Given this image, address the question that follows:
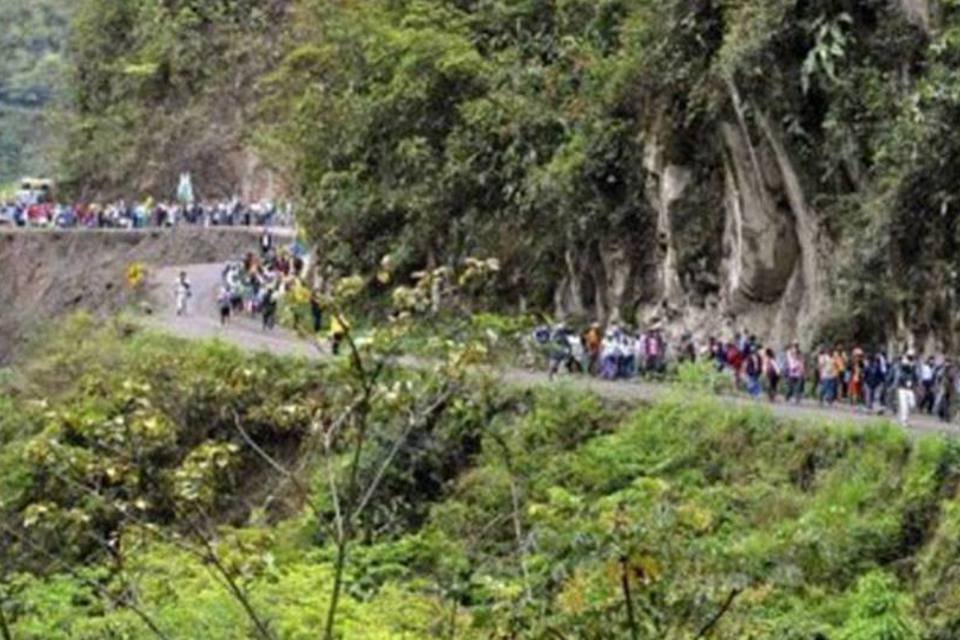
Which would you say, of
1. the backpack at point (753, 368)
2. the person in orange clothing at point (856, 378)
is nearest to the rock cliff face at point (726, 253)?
the backpack at point (753, 368)

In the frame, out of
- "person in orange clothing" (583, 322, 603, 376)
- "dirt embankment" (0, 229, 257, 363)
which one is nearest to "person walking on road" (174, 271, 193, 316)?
"dirt embankment" (0, 229, 257, 363)

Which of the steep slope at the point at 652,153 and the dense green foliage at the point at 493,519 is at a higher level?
the steep slope at the point at 652,153

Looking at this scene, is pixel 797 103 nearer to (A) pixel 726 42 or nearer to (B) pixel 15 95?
(A) pixel 726 42

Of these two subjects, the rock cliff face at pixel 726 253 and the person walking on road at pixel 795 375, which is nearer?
the person walking on road at pixel 795 375

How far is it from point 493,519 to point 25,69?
71455mm

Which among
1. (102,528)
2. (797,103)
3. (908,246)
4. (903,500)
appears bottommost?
(102,528)

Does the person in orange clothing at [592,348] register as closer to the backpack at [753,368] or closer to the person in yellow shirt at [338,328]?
the backpack at [753,368]

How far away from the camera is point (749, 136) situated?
2605cm

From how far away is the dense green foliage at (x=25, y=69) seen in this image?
7950 centimetres

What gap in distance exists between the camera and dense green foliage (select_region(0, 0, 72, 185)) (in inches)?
3130

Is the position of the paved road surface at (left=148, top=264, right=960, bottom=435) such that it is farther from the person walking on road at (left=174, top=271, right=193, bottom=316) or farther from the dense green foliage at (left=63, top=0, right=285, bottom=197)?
the dense green foliage at (left=63, top=0, right=285, bottom=197)

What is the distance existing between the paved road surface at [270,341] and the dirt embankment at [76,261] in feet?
5.92

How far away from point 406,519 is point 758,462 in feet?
17.0

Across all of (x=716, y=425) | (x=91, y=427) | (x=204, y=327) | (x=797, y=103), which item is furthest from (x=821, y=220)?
(x=91, y=427)
